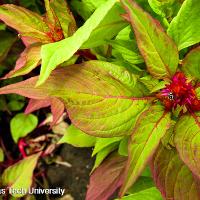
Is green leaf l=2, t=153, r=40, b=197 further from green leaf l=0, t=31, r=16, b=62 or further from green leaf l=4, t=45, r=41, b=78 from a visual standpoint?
green leaf l=4, t=45, r=41, b=78

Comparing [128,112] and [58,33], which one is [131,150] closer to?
[128,112]

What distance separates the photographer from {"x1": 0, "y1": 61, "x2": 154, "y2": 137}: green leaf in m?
0.74

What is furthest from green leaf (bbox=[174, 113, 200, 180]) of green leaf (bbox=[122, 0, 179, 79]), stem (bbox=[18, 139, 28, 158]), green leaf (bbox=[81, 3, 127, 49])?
stem (bbox=[18, 139, 28, 158])

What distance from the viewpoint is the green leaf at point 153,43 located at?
2.28 feet

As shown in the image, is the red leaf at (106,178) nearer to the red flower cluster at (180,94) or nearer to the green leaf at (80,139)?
the green leaf at (80,139)

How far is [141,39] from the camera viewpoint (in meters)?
0.72

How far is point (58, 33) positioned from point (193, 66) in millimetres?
304

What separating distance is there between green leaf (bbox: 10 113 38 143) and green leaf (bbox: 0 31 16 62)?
301mm

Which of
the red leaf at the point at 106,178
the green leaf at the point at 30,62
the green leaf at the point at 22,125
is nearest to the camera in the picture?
the green leaf at the point at 30,62

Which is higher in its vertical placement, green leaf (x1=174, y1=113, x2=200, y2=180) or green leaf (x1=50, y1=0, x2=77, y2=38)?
green leaf (x1=50, y1=0, x2=77, y2=38)

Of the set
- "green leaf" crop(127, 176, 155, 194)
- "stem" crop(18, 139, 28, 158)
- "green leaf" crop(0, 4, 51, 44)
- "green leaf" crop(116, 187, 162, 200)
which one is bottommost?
"stem" crop(18, 139, 28, 158)

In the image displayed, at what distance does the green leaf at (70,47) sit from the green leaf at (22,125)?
3.05 ft

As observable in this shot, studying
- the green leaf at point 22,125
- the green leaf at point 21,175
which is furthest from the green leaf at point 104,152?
the green leaf at point 22,125

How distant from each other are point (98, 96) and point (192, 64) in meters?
0.20
